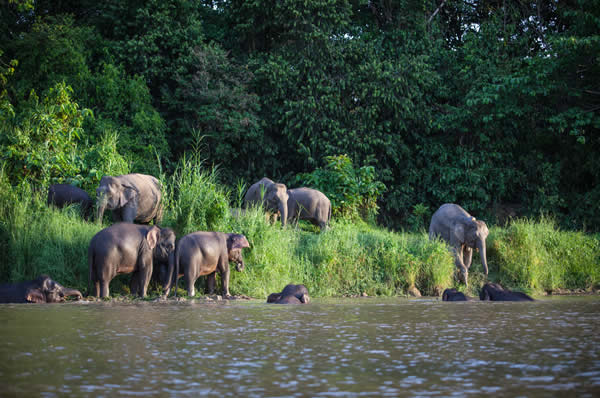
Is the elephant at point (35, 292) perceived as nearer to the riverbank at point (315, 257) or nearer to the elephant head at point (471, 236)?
the riverbank at point (315, 257)

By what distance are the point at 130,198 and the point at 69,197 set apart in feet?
3.96

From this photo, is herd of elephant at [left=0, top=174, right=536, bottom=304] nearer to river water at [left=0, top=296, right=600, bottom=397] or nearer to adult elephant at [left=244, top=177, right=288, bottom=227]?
river water at [left=0, top=296, right=600, bottom=397]

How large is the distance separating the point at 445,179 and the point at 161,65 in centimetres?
934

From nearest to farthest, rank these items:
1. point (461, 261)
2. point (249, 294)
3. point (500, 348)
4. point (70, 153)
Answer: point (500, 348) < point (249, 294) < point (461, 261) < point (70, 153)

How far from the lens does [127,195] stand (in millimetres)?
12484

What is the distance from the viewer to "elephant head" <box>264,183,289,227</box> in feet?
53.2

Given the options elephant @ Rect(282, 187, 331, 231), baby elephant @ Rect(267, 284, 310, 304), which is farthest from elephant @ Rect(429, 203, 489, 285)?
baby elephant @ Rect(267, 284, 310, 304)

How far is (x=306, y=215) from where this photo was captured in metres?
17.0

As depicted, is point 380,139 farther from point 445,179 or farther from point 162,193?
point 162,193

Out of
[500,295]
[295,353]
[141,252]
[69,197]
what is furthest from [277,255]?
[295,353]

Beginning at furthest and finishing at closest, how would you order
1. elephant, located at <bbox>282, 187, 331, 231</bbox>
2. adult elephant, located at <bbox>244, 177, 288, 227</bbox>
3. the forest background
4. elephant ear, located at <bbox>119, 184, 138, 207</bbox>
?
the forest background, elephant, located at <bbox>282, 187, 331, 231</bbox>, adult elephant, located at <bbox>244, 177, 288, 227</bbox>, elephant ear, located at <bbox>119, 184, 138, 207</bbox>

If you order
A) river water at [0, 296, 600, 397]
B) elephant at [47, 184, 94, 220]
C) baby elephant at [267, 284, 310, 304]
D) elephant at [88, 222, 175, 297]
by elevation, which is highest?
elephant at [47, 184, 94, 220]

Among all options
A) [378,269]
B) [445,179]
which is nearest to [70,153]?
[378,269]

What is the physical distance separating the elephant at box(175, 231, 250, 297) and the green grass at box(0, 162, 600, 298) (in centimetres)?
72
